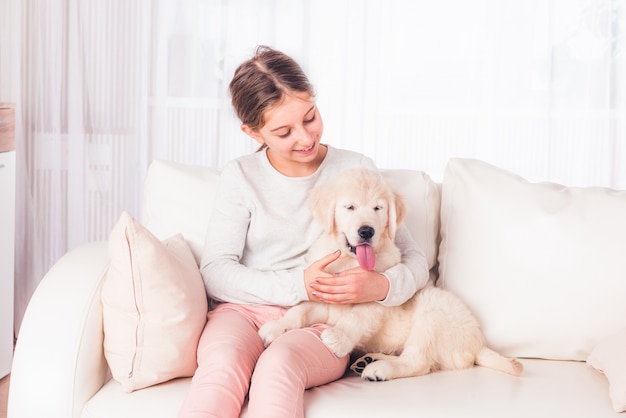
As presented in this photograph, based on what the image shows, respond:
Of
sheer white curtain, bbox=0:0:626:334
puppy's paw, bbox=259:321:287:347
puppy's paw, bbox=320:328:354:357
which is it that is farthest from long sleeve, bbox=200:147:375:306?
sheer white curtain, bbox=0:0:626:334

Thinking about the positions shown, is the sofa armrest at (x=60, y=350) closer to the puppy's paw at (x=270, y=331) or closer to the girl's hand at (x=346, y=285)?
the puppy's paw at (x=270, y=331)

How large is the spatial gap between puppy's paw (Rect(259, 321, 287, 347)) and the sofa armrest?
39 cm

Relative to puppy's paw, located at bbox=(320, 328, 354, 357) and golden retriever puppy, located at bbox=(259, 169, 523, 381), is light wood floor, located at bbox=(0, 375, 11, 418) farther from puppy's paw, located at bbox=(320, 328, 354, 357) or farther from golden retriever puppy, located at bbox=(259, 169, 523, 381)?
puppy's paw, located at bbox=(320, 328, 354, 357)

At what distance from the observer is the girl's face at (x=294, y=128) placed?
200 centimetres

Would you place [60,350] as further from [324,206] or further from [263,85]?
[263,85]

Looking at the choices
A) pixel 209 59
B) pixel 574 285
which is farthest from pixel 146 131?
pixel 574 285

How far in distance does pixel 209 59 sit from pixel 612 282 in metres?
2.40

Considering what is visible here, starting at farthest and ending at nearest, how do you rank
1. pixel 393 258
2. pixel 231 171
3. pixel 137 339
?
1. pixel 231 171
2. pixel 393 258
3. pixel 137 339

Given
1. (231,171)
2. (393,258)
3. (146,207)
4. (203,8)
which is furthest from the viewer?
(203,8)

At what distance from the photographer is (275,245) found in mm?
2074

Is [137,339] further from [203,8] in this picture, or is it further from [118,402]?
[203,8]

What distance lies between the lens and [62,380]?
1.65 metres

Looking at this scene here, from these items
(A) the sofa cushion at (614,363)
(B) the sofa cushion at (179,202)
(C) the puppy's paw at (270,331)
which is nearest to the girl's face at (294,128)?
(B) the sofa cushion at (179,202)

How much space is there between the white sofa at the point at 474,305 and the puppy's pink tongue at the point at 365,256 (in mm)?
284
